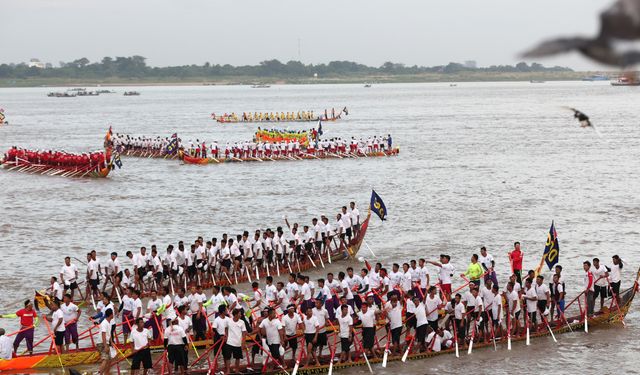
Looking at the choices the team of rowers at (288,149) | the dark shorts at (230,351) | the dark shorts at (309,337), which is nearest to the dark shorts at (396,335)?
the dark shorts at (309,337)

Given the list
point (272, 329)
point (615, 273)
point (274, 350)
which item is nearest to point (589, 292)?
point (615, 273)

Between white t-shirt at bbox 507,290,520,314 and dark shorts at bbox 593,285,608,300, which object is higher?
white t-shirt at bbox 507,290,520,314

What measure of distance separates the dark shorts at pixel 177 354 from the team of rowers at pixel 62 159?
34.1 m

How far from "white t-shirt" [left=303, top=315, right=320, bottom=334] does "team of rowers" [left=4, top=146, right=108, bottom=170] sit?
34173mm

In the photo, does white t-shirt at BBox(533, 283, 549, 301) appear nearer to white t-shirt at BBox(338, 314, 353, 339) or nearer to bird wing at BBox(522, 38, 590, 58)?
white t-shirt at BBox(338, 314, 353, 339)

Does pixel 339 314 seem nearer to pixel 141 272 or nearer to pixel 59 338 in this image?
pixel 59 338

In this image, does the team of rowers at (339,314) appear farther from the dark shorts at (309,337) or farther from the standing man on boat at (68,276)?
the standing man on boat at (68,276)

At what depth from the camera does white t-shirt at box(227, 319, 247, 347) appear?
14.3 meters

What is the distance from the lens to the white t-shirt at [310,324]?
48.7ft

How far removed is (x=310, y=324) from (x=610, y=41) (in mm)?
11465

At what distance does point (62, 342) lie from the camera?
625 inches

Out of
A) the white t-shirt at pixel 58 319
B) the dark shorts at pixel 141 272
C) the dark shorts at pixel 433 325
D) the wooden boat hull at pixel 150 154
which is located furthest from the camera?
the wooden boat hull at pixel 150 154

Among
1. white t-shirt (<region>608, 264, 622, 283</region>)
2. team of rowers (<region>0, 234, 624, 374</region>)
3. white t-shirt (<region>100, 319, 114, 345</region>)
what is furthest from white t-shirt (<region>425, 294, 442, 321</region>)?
white t-shirt (<region>100, 319, 114, 345</region>)

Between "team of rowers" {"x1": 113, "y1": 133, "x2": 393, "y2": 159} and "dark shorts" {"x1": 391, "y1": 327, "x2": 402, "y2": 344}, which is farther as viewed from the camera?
"team of rowers" {"x1": 113, "y1": 133, "x2": 393, "y2": 159}
